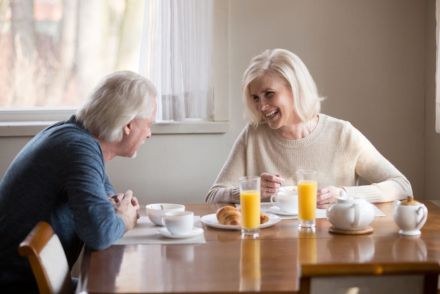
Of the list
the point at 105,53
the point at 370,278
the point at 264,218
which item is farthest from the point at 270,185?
the point at 105,53

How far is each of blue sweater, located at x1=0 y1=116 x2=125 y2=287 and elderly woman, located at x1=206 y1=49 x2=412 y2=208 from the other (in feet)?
2.47

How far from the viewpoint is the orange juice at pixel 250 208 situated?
2043 millimetres

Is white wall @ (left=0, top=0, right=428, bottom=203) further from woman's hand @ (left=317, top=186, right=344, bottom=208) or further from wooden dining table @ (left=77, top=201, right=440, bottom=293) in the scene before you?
wooden dining table @ (left=77, top=201, right=440, bottom=293)

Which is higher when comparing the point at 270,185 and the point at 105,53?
the point at 105,53

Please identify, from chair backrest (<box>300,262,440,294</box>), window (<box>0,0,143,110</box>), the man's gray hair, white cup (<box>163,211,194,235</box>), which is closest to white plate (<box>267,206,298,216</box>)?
white cup (<box>163,211,194,235</box>)

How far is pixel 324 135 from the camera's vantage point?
2.89 meters

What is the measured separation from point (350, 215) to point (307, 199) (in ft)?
0.49

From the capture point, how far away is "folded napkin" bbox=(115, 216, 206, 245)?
79.1 inches

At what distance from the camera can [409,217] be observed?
204 centimetres

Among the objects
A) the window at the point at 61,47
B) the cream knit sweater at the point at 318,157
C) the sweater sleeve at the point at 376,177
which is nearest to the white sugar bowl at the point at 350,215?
the sweater sleeve at the point at 376,177

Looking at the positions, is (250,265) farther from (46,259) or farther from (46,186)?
(46,186)

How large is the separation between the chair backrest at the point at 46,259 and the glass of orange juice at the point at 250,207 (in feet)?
1.75

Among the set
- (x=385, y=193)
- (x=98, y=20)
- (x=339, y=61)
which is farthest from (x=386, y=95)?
(x=98, y=20)

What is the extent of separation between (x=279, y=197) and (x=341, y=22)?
142 centimetres
